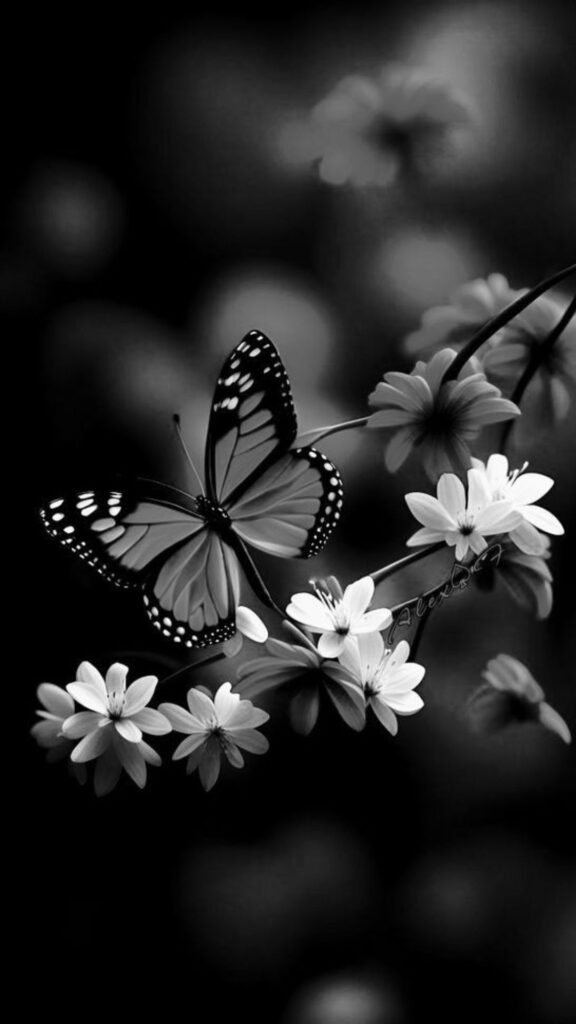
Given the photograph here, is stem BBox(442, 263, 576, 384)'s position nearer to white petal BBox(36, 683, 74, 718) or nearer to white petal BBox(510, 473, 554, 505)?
white petal BBox(510, 473, 554, 505)

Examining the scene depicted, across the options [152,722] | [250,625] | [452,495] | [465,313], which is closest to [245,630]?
[250,625]

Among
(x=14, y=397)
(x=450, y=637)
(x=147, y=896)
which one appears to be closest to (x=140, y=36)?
(x=14, y=397)

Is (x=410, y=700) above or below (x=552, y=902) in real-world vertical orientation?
above

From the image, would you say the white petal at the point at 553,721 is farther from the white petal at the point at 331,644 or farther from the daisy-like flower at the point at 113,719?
the daisy-like flower at the point at 113,719

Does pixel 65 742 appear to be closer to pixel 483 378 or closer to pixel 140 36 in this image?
pixel 483 378

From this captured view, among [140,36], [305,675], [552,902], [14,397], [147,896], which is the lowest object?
[552,902]

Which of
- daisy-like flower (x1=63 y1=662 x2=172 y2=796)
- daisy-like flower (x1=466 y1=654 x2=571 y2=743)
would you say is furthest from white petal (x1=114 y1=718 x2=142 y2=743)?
daisy-like flower (x1=466 y1=654 x2=571 y2=743)

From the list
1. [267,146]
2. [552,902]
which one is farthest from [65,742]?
[267,146]
